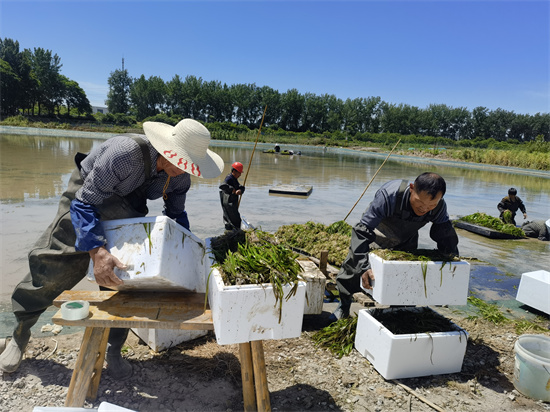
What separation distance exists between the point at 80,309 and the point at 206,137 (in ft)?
4.34

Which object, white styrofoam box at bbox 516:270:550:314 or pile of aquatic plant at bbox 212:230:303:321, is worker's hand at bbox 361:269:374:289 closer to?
pile of aquatic plant at bbox 212:230:303:321

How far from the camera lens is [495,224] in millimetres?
9008

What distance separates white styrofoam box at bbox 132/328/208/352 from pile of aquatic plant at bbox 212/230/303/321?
113cm

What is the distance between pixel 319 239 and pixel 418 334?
347 centimetres

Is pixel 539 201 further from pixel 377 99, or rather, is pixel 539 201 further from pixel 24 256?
pixel 377 99

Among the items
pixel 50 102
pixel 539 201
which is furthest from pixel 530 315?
pixel 50 102

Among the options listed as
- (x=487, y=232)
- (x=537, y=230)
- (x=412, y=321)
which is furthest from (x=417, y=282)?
(x=537, y=230)

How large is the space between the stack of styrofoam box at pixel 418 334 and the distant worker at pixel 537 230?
7.55 meters

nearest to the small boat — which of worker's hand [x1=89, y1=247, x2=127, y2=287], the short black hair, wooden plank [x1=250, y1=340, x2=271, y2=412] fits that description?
the short black hair

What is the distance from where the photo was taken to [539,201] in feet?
49.5

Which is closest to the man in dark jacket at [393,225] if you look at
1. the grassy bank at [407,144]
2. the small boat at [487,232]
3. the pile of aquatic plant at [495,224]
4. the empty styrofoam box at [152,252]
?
the empty styrofoam box at [152,252]

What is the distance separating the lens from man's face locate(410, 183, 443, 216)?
305cm

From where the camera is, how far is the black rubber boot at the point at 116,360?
9.13 feet

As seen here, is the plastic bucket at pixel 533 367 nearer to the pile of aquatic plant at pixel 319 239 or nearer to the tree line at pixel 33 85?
the pile of aquatic plant at pixel 319 239
